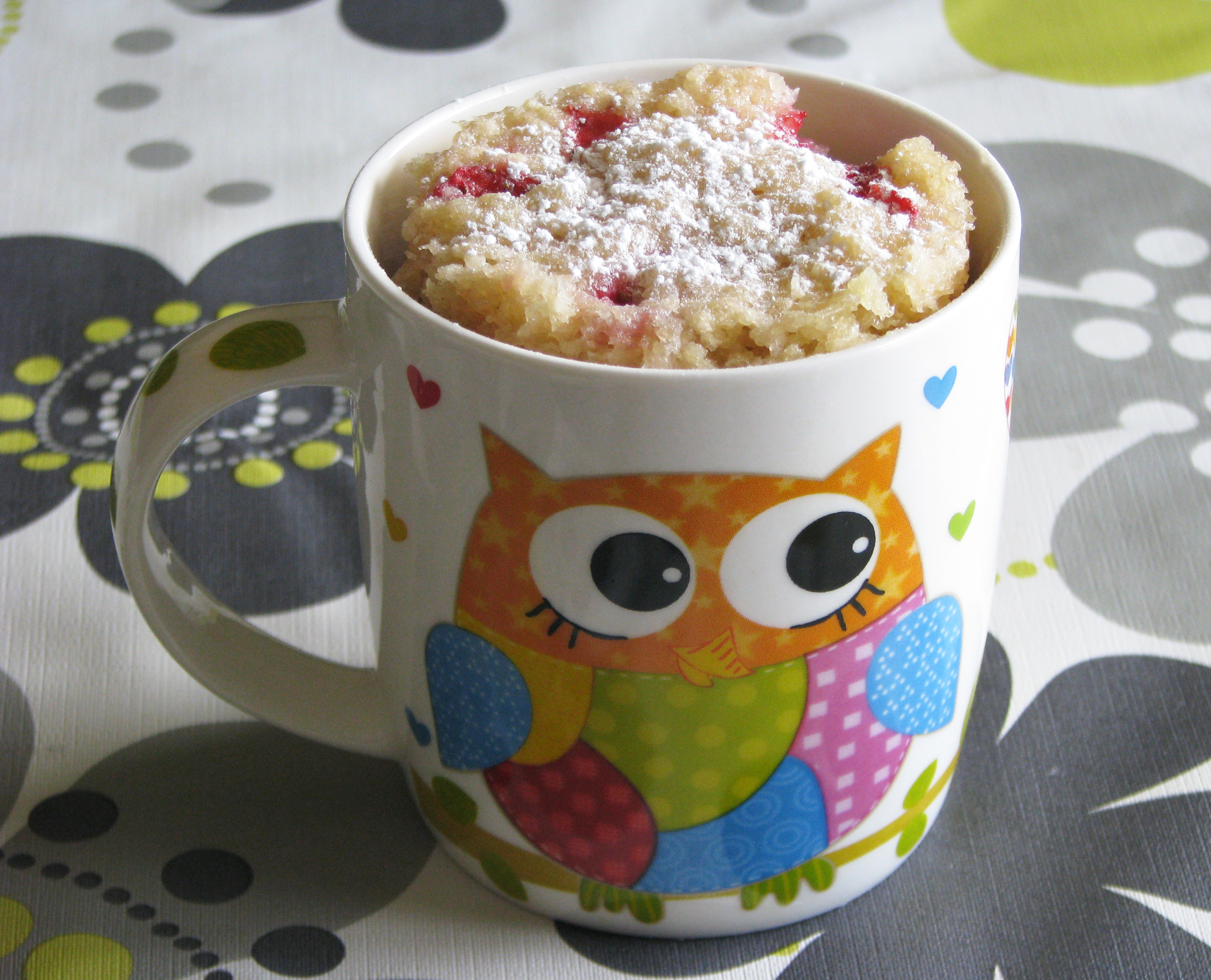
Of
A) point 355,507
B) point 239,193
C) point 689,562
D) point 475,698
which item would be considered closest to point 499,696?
point 475,698

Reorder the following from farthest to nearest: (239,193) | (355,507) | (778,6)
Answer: (778,6)
(239,193)
(355,507)

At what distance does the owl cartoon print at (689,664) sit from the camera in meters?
0.54

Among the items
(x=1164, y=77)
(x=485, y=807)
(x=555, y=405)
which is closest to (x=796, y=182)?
(x=555, y=405)

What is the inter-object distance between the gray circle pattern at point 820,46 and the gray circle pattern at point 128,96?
2.25ft

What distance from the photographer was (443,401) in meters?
0.56

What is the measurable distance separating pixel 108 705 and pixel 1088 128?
106 centimetres

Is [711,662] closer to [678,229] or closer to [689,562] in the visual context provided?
[689,562]

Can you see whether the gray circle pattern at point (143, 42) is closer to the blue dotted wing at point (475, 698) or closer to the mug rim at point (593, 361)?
the mug rim at point (593, 361)

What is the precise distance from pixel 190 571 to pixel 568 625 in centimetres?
26

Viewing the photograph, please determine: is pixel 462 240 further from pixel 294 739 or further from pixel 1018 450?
pixel 1018 450

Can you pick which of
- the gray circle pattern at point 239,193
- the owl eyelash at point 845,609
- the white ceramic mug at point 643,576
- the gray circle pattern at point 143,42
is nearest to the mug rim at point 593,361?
the white ceramic mug at point 643,576

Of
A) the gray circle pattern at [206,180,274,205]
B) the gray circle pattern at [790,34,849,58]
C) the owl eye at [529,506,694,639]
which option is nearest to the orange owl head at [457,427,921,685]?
the owl eye at [529,506,694,639]

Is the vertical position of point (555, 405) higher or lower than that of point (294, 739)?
higher

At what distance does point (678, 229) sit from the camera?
59cm
